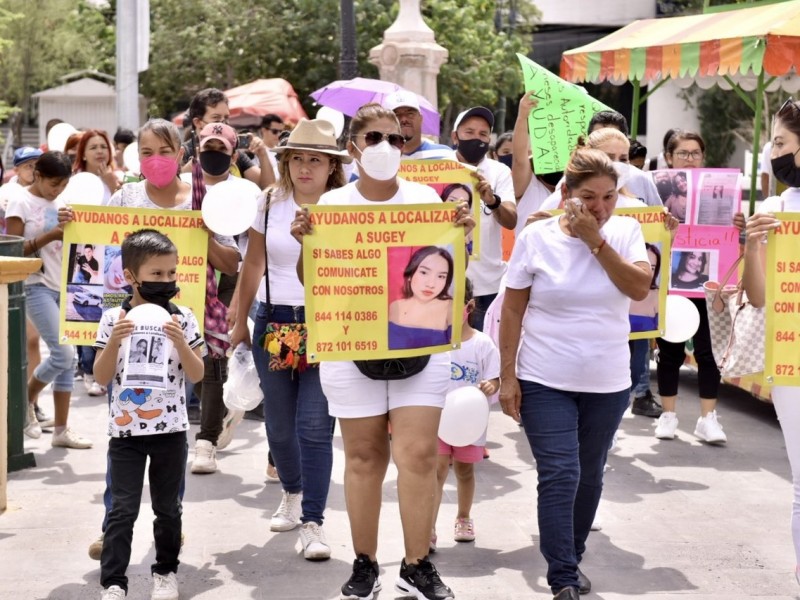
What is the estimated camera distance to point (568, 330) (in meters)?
5.11

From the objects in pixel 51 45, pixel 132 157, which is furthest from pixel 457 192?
pixel 51 45

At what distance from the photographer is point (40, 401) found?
1000 cm

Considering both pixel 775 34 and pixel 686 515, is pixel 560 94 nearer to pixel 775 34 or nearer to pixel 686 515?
pixel 686 515

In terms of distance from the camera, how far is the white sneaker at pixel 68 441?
8.31m

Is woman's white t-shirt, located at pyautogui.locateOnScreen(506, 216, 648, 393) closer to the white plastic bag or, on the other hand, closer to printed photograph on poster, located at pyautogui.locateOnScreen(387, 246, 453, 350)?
printed photograph on poster, located at pyautogui.locateOnScreen(387, 246, 453, 350)

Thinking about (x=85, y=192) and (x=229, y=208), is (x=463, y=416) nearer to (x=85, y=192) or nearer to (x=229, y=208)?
(x=229, y=208)

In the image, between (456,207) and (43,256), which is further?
(43,256)

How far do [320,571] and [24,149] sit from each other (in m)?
5.68

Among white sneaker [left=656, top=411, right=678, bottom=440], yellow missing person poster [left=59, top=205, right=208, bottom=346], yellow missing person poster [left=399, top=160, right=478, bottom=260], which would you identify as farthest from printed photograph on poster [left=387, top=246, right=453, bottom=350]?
white sneaker [left=656, top=411, right=678, bottom=440]

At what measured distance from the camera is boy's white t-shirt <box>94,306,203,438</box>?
17.0 ft

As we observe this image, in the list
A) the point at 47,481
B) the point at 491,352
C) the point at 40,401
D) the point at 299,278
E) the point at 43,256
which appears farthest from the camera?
the point at 40,401

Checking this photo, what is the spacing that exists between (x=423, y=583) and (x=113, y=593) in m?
1.23

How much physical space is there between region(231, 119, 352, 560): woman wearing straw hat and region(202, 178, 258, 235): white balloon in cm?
10

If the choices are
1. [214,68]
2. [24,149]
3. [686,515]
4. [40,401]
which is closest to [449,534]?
[686,515]
